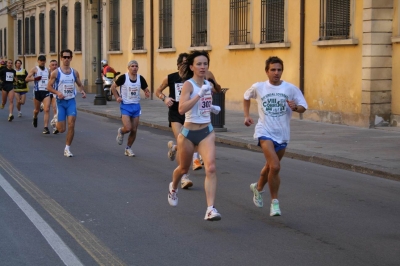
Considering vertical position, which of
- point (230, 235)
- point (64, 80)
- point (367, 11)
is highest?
point (367, 11)

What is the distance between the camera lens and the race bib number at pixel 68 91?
13.6 m

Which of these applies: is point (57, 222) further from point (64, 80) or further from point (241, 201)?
point (64, 80)

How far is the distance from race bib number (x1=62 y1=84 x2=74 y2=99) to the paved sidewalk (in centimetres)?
366

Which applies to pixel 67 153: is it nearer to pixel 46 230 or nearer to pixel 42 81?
pixel 42 81

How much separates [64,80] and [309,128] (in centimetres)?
660

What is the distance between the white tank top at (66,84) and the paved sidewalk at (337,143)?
3.67 metres

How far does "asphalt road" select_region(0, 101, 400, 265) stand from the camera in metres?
6.44

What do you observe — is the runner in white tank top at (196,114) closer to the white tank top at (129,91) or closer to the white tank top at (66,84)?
the white tank top at (129,91)

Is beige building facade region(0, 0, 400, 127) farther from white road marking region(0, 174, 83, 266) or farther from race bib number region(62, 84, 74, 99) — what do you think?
white road marking region(0, 174, 83, 266)

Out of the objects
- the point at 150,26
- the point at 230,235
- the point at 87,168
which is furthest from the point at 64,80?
the point at 150,26

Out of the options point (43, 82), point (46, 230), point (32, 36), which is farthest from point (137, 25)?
point (46, 230)

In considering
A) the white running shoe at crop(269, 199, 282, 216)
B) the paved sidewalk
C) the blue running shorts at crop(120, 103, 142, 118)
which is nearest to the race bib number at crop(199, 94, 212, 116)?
the white running shoe at crop(269, 199, 282, 216)

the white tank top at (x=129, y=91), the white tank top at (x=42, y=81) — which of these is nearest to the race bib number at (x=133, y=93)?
the white tank top at (x=129, y=91)

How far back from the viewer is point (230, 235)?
7.21 meters
